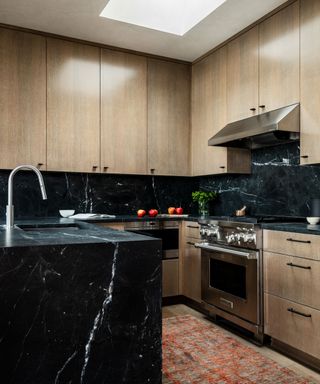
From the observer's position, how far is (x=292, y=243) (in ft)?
8.10

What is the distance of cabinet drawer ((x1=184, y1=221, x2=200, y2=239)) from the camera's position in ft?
11.6

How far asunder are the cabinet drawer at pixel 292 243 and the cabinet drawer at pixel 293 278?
0.04 metres

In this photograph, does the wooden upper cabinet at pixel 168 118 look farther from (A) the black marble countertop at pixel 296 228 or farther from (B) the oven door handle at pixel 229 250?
(A) the black marble countertop at pixel 296 228

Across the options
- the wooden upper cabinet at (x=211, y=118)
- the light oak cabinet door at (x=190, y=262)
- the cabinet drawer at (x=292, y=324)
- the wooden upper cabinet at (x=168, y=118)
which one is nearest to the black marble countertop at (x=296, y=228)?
the cabinet drawer at (x=292, y=324)

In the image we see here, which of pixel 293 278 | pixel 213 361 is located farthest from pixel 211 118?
pixel 213 361

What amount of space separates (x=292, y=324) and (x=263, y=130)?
4.82 feet

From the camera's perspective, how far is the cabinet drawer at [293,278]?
2.31 metres

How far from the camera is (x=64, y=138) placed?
11.9 ft

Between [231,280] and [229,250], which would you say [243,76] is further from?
[231,280]

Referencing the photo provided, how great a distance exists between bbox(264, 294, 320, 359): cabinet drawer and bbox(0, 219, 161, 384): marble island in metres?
1.24

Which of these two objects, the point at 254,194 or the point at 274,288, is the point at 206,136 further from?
the point at 274,288

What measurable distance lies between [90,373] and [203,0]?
307 centimetres

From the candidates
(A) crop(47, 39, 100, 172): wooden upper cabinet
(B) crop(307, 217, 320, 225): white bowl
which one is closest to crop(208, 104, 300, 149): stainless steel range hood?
(B) crop(307, 217, 320, 225): white bowl

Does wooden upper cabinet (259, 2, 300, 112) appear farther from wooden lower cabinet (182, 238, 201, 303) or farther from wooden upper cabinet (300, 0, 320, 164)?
wooden lower cabinet (182, 238, 201, 303)
